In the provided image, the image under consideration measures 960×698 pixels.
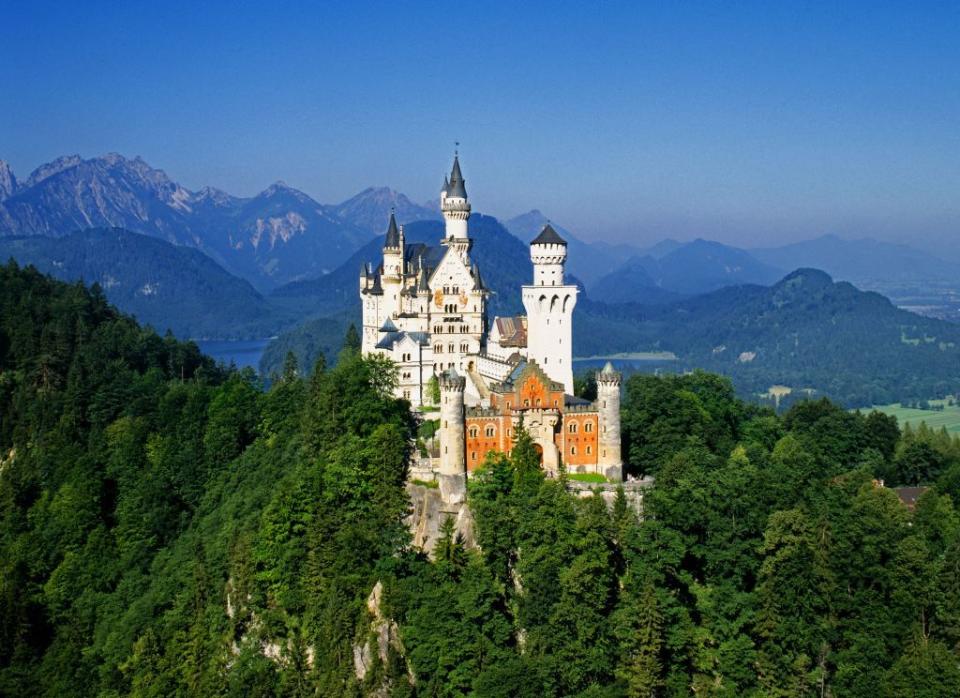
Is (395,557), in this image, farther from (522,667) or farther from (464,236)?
(464,236)

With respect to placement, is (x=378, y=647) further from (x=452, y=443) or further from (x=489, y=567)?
(x=452, y=443)

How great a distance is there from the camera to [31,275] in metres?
119

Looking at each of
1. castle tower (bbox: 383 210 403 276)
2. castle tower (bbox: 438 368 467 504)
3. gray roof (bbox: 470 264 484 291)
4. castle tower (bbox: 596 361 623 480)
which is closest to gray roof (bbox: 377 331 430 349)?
gray roof (bbox: 470 264 484 291)

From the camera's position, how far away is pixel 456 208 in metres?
80.9

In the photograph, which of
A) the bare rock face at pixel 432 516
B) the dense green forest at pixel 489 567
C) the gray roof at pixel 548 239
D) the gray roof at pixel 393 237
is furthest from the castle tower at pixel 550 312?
the gray roof at pixel 393 237

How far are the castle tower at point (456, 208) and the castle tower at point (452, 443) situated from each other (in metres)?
23.3

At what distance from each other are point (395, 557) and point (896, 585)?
24.1 metres

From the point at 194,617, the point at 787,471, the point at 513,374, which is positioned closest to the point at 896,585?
the point at 787,471

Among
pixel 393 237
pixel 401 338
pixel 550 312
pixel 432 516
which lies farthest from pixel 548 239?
pixel 432 516

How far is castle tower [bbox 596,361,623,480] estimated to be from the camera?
60.9m

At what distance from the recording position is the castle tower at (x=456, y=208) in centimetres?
8044

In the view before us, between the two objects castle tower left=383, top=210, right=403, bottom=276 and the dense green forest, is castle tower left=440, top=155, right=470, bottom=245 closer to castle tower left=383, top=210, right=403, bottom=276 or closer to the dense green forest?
castle tower left=383, top=210, right=403, bottom=276

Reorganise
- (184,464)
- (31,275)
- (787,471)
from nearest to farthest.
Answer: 1. (787,471)
2. (184,464)
3. (31,275)

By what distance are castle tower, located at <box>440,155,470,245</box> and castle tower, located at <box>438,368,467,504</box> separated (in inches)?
916
